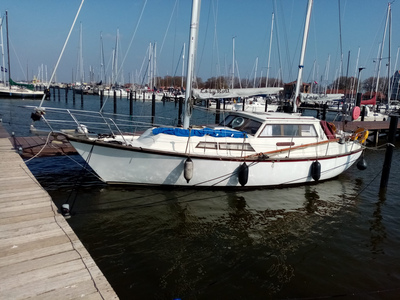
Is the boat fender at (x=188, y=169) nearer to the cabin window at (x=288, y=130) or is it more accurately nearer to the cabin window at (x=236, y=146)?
the cabin window at (x=236, y=146)

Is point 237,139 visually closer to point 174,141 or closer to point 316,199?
point 174,141

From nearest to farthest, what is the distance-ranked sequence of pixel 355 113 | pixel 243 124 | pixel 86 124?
pixel 243 124
pixel 355 113
pixel 86 124

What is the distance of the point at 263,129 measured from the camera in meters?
9.76

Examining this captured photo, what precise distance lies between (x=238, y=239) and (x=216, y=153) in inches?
117

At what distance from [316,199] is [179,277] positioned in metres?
6.10

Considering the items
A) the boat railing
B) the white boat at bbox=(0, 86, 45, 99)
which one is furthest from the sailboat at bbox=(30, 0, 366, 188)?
the white boat at bbox=(0, 86, 45, 99)

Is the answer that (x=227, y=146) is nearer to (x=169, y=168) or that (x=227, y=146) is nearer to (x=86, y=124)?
(x=169, y=168)

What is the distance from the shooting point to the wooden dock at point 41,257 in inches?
135

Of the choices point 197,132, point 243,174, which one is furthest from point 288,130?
point 197,132

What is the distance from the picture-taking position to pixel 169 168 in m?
8.62

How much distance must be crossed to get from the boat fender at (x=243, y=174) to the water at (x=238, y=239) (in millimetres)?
662

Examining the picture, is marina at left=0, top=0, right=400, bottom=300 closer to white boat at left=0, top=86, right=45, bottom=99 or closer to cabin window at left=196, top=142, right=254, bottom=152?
cabin window at left=196, top=142, right=254, bottom=152

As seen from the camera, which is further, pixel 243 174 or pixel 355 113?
pixel 355 113

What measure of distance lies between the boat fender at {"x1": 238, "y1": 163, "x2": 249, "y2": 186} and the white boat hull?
18cm
